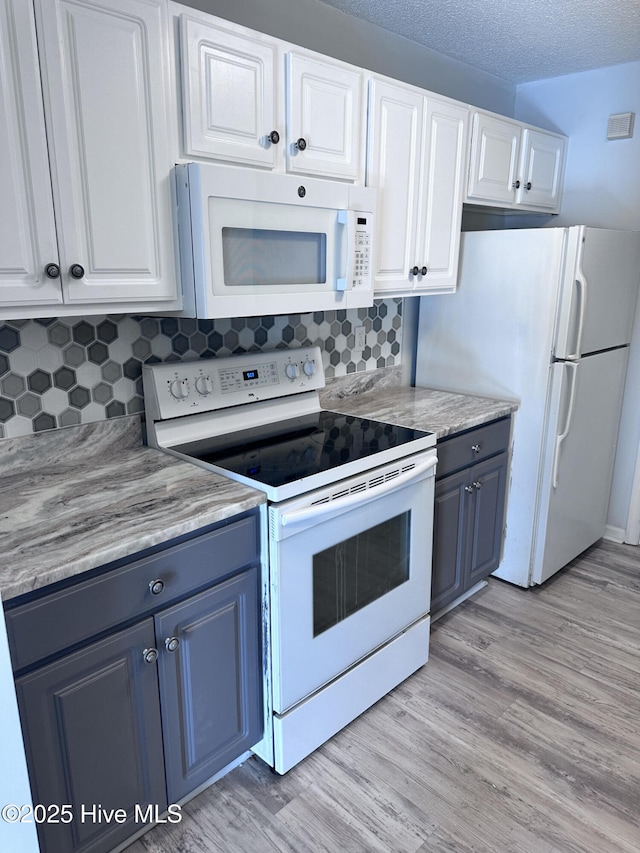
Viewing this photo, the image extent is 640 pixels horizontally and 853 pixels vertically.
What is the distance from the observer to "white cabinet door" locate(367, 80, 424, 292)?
2.08 meters

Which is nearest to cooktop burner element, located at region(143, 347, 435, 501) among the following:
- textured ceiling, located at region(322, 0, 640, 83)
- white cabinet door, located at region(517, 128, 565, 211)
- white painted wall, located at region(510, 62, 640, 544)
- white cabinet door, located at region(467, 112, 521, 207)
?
white cabinet door, located at region(467, 112, 521, 207)

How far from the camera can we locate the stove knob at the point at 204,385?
77.0 inches

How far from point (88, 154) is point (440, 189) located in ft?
4.76

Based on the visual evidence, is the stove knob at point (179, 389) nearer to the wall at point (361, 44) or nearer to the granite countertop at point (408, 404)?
the granite countertop at point (408, 404)

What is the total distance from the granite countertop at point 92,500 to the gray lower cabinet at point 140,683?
0.21 ft

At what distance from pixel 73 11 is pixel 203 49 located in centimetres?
34

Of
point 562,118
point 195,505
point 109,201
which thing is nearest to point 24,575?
point 195,505

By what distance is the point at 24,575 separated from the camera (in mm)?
1128

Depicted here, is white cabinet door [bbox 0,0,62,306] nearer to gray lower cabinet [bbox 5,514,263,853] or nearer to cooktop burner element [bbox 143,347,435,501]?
cooktop burner element [bbox 143,347,435,501]

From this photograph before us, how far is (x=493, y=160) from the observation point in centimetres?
261

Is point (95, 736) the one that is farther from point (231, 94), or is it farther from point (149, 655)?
point (231, 94)

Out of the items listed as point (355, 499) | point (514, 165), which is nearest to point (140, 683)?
point (355, 499)

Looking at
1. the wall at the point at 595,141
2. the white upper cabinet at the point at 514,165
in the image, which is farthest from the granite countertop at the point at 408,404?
the wall at the point at 595,141

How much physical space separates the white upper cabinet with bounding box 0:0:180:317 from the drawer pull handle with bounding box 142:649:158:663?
32.8 inches
